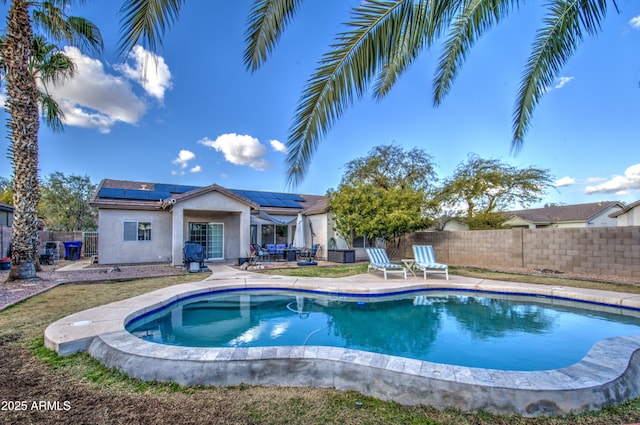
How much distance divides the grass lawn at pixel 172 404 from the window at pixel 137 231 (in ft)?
43.0

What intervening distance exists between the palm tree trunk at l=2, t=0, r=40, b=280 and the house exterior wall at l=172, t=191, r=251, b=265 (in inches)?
203

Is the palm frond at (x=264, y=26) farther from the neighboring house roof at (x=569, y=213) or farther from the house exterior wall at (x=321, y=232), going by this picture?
the neighboring house roof at (x=569, y=213)

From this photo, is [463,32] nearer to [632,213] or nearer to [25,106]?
[25,106]

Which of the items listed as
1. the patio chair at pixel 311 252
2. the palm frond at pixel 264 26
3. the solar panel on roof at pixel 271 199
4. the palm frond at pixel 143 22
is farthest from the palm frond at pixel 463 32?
the solar panel on roof at pixel 271 199

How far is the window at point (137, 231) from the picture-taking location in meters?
16.4

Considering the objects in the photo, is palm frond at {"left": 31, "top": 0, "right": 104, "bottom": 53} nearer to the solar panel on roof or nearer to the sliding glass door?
the sliding glass door

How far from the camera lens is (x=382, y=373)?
374cm

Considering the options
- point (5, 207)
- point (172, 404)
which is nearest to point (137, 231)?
point (5, 207)

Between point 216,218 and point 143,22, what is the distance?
676 inches

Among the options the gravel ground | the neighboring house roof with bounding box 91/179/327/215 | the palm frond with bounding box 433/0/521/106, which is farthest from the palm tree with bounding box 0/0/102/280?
the palm frond with bounding box 433/0/521/106

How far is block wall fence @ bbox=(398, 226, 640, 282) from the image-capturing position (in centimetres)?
1194

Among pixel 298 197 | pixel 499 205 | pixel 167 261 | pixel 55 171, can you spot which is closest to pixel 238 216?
pixel 167 261

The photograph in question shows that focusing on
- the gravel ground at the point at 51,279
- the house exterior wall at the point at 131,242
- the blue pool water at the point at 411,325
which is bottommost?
the blue pool water at the point at 411,325

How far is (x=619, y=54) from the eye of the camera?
5289 millimetres
